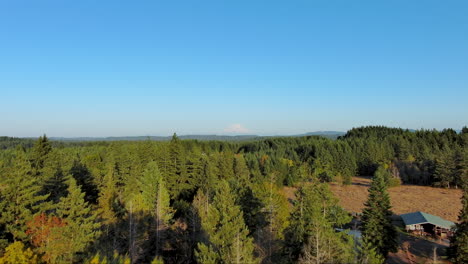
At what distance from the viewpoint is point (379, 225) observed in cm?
2839

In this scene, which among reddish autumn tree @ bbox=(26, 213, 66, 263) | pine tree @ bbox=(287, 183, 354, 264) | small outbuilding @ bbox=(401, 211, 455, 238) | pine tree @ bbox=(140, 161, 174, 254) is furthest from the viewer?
small outbuilding @ bbox=(401, 211, 455, 238)

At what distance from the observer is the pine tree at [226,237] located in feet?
51.8

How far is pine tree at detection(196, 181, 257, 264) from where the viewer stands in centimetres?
1579

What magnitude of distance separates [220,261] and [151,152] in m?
35.7

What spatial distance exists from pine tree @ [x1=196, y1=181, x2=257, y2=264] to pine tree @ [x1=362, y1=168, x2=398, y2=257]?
51.3 feet

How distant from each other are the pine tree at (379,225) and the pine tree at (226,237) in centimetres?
1563

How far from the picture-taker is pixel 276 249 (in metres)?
24.1

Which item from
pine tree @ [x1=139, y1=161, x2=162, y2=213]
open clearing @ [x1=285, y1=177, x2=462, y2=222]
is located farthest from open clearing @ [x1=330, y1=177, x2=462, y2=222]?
pine tree @ [x1=139, y1=161, x2=162, y2=213]

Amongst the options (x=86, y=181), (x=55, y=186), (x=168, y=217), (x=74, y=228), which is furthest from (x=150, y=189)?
(x=86, y=181)

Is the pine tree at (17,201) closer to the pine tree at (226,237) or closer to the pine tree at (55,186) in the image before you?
the pine tree at (55,186)

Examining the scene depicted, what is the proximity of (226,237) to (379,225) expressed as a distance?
1862 centimetres

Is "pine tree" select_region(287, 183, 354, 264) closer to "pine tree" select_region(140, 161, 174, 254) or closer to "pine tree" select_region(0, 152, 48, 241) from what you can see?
"pine tree" select_region(140, 161, 174, 254)

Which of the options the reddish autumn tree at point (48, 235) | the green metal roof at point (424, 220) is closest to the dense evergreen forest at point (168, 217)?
the reddish autumn tree at point (48, 235)

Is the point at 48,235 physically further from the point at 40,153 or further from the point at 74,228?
the point at 40,153
